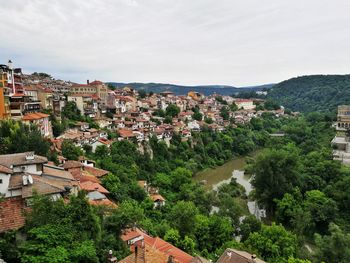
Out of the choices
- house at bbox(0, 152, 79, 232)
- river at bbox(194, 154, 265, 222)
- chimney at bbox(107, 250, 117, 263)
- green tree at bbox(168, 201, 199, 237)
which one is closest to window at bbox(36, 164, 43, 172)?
house at bbox(0, 152, 79, 232)

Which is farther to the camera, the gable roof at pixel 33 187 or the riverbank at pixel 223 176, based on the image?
the riverbank at pixel 223 176

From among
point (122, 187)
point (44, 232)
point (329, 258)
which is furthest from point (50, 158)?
point (329, 258)

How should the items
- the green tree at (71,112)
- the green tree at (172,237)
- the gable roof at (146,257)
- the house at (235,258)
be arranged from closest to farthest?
the gable roof at (146,257) < the house at (235,258) < the green tree at (172,237) < the green tree at (71,112)

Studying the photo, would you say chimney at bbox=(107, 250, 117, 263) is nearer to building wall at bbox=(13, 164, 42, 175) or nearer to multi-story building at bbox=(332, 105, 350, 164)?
building wall at bbox=(13, 164, 42, 175)

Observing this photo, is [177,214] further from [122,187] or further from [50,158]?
[50,158]

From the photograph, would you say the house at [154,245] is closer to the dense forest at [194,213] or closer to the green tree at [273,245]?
the dense forest at [194,213]

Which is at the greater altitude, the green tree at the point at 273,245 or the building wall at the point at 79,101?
the building wall at the point at 79,101

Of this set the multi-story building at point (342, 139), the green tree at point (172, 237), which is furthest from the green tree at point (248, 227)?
the multi-story building at point (342, 139)
